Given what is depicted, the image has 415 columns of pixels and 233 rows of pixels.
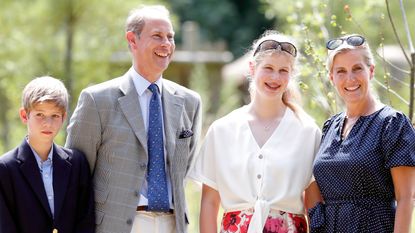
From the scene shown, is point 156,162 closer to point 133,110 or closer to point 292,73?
point 133,110

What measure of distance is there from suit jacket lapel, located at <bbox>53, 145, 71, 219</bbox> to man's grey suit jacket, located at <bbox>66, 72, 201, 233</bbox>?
0.52 ft

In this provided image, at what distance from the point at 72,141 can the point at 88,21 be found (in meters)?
7.34

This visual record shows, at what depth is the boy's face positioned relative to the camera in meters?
4.07

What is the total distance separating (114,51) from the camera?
11703 mm

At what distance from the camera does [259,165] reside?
4.25 m

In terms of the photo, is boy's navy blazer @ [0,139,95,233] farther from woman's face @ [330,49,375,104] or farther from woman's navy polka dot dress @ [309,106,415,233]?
woman's face @ [330,49,375,104]

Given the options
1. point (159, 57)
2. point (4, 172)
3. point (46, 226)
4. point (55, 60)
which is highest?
point (55, 60)

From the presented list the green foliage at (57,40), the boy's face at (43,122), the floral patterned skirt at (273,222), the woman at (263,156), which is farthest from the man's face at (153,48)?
the green foliage at (57,40)

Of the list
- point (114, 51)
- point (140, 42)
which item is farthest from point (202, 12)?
point (140, 42)

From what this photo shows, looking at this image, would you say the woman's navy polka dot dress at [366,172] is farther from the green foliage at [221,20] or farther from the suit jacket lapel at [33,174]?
the green foliage at [221,20]

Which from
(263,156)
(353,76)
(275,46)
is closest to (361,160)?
(353,76)

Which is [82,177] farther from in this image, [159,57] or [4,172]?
[159,57]

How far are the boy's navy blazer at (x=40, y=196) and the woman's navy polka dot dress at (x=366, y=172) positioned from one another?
3.82 feet

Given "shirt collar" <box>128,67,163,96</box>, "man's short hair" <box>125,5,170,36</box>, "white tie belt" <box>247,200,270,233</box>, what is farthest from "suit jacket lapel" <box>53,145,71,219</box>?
"white tie belt" <box>247,200,270,233</box>
